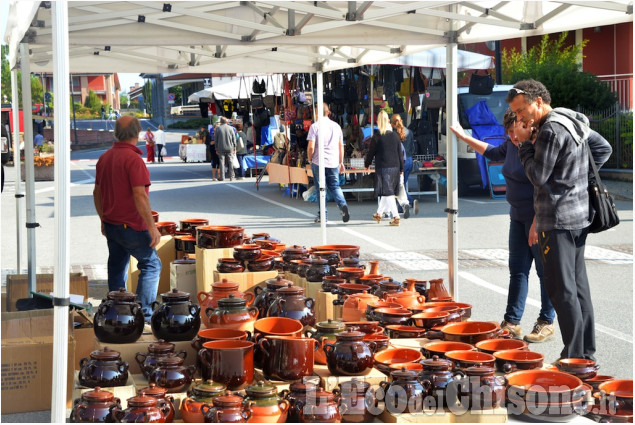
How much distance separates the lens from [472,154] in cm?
1714

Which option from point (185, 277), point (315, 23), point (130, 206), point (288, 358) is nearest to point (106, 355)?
point (288, 358)

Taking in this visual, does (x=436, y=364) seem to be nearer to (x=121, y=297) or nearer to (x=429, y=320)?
(x=429, y=320)

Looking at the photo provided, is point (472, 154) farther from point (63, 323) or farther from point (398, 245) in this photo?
point (63, 323)

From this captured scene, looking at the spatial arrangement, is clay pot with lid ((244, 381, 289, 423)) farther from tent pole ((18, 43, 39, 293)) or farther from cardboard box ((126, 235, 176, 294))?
cardboard box ((126, 235, 176, 294))

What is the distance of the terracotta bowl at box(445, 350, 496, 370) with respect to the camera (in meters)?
3.46

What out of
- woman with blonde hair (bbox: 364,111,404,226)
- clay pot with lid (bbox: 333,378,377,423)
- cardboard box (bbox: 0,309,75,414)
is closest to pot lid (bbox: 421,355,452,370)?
clay pot with lid (bbox: 333,378,377,423)

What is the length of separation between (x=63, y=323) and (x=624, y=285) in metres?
6.54

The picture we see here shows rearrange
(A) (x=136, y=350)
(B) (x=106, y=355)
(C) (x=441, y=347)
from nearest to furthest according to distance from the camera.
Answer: (B) (x=106, y=355)
(C) (x=441, y=347)
(A) (x=136, y=350)

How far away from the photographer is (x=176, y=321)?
411 cm

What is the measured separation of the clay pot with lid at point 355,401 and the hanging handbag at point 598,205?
2.08 meters

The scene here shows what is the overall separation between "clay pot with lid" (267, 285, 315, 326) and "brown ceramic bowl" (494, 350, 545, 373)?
0.97 m

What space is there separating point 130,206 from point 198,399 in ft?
10.1

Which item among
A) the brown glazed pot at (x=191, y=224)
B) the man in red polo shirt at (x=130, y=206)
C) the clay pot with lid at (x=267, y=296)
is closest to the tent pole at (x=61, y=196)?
the clay pot with lid at (x=267, y=296)

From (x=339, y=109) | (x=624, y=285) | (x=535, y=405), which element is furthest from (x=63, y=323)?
(x=339, y=109)
